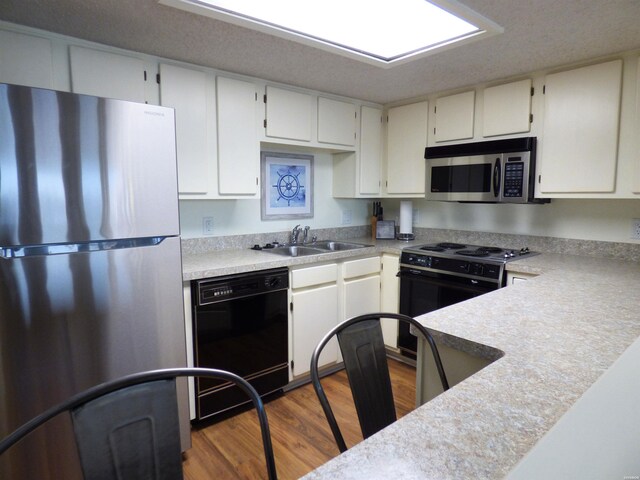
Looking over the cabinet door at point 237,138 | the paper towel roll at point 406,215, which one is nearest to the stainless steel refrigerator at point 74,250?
the cabinet door at point 237,138

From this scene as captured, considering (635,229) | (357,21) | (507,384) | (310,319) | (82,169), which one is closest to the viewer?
(507,384)

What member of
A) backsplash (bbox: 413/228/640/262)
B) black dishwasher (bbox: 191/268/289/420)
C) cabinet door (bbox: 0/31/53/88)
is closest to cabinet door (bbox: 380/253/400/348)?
backsplash (bbox: 413/228/640/262)

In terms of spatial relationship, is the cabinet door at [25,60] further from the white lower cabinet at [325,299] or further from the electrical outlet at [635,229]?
the electrical outlet at [635,229]

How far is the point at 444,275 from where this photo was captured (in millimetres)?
2643

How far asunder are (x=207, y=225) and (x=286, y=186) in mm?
744

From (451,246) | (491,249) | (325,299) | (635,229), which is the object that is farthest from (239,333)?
(635,229)

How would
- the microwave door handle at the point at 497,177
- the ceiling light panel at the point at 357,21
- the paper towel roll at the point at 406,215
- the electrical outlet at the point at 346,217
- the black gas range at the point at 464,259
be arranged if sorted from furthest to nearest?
1. the electrical outlet at the point at 346,217
2. the paper towel roll at the point at 406,215
3. the microwave door handle at the point at 497,177
4. the black gas range at the point at 464,259
5. the ceiling light panel at the point at 357,21

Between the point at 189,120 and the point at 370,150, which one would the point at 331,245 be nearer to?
the point at 370,150

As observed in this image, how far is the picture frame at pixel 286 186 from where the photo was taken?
3016 millimetres

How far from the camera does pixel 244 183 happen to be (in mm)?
2562

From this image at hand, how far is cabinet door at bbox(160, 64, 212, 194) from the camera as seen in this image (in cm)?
219

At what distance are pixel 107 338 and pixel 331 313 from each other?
4.89ft

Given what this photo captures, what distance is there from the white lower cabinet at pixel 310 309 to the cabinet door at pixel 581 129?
1.52 meters

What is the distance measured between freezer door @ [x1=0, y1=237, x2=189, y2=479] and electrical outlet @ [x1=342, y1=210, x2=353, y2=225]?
80.6 inches
